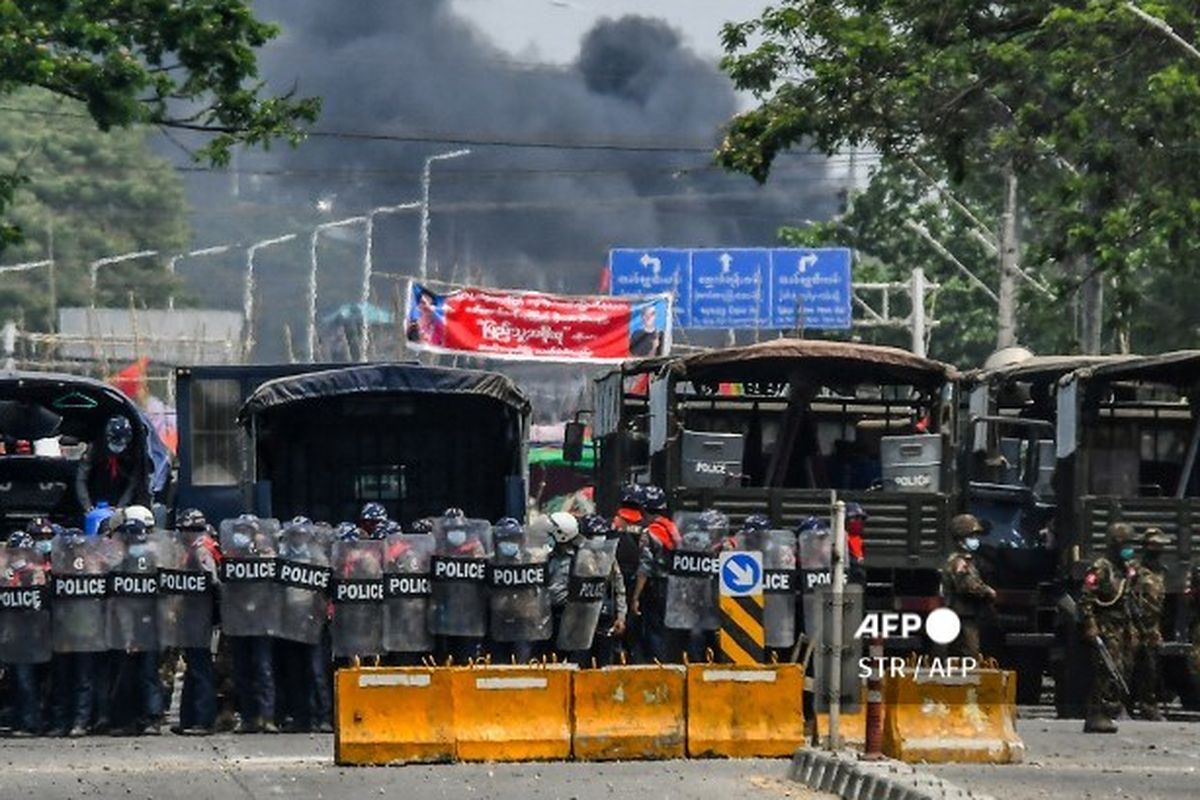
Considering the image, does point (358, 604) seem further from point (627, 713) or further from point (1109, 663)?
point (1109, 663)

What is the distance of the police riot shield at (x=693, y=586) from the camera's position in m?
24.2

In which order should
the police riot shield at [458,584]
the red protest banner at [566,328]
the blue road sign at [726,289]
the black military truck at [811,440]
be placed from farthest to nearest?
the blue road sign at [726,289] < the red protest banner at [566,328] < the black military truck at [811,440] < the police riot shield at [458,584]

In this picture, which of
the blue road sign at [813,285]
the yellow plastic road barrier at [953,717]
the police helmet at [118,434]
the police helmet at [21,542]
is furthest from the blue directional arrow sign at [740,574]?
the blue road sign at [813,285]

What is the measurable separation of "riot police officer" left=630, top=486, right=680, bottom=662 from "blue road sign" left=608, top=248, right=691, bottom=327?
112ft

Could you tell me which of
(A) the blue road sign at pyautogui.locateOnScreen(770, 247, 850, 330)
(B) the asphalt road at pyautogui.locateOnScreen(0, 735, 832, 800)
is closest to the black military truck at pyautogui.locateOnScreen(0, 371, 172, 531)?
(B) the asphalt road at pyautogui.locateOnScreen(0, 735, 832, 800)

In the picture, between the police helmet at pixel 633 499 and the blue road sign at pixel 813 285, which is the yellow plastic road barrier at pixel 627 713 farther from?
the blue road sign at pixel 813 285

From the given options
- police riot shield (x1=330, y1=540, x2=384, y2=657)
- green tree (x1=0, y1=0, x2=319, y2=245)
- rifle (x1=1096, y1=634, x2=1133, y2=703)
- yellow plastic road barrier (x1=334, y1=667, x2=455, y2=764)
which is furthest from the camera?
green tree (x1=0, y1=0, x2=319, y2=245)

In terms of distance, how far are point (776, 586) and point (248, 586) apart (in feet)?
13.7

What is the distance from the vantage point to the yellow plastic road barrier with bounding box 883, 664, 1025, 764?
71.3 feet

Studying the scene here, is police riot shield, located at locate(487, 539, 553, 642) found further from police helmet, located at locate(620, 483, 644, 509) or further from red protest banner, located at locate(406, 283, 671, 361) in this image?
red protest banner, located at locate(406, 283, 671, 361)

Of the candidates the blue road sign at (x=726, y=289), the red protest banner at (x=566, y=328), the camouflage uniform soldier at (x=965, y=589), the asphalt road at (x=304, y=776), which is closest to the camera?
the asphalt road at (x=304, y=776)

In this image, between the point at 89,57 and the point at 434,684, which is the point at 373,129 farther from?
the point at 434,684

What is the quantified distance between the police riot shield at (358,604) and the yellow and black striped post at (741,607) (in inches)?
107

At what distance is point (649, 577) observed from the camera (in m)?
24.6
